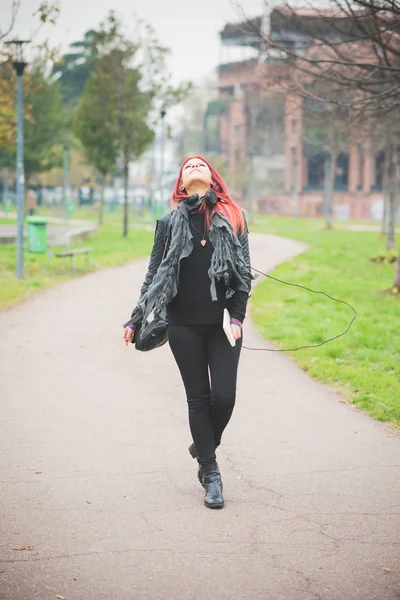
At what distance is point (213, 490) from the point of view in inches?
196

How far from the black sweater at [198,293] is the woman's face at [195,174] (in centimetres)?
19

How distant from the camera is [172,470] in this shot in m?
5.72

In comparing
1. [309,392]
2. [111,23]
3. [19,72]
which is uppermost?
[111,23]

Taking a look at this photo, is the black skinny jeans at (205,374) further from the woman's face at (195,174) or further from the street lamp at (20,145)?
the street lamp at (20,145)

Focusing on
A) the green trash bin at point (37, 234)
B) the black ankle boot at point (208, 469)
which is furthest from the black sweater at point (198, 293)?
the green trash bin at point (37, 234)

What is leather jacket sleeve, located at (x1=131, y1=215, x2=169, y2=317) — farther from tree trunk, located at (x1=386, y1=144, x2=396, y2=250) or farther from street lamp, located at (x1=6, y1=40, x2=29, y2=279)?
tree trunk, located at (x1=386, y1=144, x2=396, y2=250)

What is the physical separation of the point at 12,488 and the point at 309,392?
3.70m

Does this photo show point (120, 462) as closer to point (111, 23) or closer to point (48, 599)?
point (48, 599)

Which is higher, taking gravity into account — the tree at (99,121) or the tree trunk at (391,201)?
the tree at (99,121)

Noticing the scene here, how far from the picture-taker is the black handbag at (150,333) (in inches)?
200

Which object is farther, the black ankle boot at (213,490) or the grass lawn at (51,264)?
the grass lawn at (51,264)

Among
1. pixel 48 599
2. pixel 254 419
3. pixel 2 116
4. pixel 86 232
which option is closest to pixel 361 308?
pixel 254 419

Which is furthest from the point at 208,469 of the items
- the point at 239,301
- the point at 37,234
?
the point at 37,234

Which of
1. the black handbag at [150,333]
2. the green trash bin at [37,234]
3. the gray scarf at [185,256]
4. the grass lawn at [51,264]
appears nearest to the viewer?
the gray scarf at [185,256]
